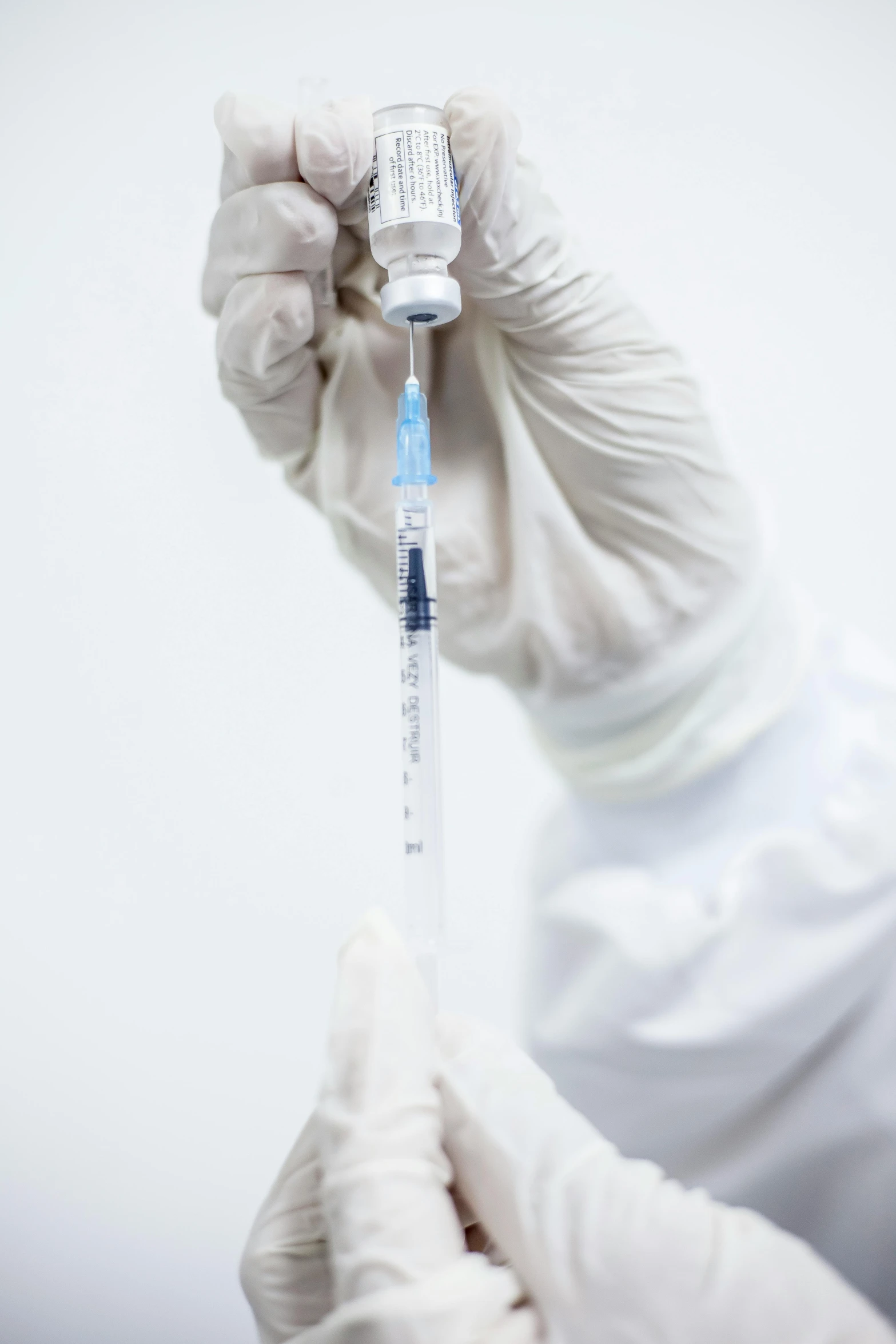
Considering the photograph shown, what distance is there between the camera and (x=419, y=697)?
32.6 inches

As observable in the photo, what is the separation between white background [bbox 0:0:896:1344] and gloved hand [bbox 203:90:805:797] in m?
0.29

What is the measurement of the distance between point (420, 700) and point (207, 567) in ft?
1.88

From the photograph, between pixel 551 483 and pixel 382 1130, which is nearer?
pixel 382 1130

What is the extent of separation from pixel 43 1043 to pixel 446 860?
0.60m

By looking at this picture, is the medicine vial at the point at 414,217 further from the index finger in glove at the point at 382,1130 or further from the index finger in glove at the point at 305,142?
the index finger in glove at the point at 382,1130

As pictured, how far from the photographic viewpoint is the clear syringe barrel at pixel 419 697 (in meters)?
0.82

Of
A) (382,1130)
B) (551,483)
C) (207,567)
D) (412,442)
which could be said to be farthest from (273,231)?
(382,1130)

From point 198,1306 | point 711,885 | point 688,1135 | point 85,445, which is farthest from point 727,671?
point 198,1306

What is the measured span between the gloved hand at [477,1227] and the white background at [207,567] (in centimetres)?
58

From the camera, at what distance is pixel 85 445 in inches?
49.2

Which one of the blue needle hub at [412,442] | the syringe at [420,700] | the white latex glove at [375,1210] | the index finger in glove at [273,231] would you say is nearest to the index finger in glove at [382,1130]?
the white latex glove at [375,1210]

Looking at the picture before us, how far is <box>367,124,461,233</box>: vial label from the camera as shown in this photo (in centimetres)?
75

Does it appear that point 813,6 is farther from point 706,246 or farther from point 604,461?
point 604,461

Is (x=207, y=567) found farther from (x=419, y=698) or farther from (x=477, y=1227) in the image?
(x=477, y=1227)
